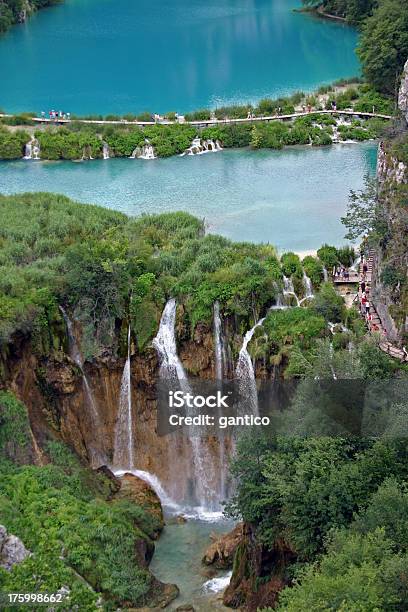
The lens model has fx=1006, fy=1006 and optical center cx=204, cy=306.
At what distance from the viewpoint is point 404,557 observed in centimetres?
1662

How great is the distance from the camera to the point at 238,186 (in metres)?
37.9

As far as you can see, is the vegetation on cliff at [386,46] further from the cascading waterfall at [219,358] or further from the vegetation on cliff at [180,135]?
the cascading waterfall at [219,358]

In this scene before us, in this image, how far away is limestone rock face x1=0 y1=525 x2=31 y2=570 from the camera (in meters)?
19.8

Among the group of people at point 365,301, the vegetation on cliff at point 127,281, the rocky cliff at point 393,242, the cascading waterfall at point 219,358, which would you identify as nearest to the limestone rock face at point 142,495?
the cascading waterfall at point 219,358

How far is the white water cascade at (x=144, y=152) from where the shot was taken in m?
42.9

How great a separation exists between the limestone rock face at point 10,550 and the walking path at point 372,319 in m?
9.88

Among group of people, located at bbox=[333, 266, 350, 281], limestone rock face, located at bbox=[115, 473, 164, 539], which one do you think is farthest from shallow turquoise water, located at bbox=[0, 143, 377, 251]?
limestone rock face, located at bbox=[115, 473, 164, 539]

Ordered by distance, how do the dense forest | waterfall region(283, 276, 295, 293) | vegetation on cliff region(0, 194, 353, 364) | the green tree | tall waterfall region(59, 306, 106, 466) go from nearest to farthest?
1. vegetation on cliff region(0, 194, 353, 364)
2. tall waterfall region(59, 306, 106, 466)
3. waterfall region(283, 276, 295, 293)
4. the green tree
5. the dense forest

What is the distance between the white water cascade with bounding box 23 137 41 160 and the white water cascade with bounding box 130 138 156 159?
414cm

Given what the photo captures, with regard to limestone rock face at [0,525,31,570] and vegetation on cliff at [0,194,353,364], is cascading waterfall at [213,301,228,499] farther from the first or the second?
limestone rock face at [0,525,31,570]

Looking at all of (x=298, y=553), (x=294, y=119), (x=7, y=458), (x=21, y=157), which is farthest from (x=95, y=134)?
(x=298, y=553)

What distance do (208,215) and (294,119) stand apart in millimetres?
13064

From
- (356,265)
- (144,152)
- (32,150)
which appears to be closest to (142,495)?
(356,265)

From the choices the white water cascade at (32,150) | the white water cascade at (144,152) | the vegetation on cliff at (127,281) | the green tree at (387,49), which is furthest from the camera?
the green tree at (387,49)
